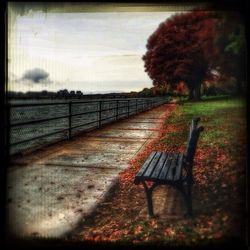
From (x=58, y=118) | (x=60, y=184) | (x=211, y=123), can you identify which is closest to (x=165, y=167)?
(x=60, y=184)

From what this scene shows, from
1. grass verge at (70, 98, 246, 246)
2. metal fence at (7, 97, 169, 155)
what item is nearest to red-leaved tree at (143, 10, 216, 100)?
grass verge at (70, 98, 246, 246)

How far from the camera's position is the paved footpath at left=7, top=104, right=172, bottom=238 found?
3729 millimetres

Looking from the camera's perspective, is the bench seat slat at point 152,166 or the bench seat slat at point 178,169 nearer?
the bench seat slat at point 178,169

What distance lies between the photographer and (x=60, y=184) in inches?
193

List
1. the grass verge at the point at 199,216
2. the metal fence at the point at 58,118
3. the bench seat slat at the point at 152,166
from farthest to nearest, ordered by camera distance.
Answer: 1. the metal fence at the point at 58,118
2. the bench seat slat at the point at 152,166
3. the grass verge at the point at 199,216

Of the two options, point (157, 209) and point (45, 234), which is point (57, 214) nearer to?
point (45, 234)

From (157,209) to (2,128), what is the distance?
7.05 feet

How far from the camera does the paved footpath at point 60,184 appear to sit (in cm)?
373

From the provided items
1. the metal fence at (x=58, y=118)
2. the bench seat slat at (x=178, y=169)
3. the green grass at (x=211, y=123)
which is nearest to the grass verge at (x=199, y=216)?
the green grass at (x=211, y=123)

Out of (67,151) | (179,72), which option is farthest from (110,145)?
(179,72)

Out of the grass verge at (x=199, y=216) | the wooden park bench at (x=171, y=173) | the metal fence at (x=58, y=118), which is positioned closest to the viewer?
the grass verge at (x=199, y=216)

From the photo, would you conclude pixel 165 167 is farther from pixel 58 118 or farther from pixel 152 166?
pixel 58 118

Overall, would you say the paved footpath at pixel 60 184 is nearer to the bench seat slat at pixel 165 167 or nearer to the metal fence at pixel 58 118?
the metal fence at pixel 58 118

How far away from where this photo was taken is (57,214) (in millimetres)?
3963
